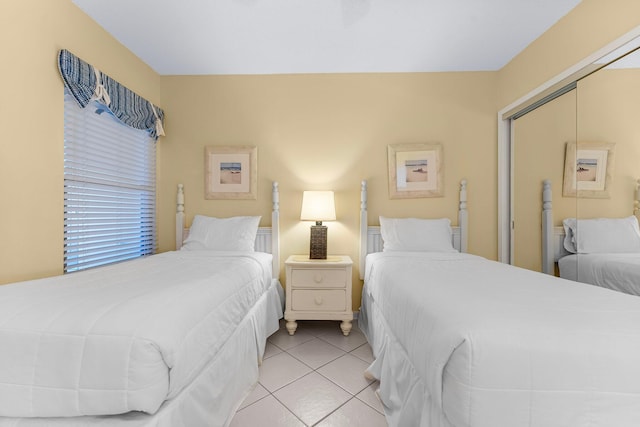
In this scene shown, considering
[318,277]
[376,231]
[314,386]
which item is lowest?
[314,386]

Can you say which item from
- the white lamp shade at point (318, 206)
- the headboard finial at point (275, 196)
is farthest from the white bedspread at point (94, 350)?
the headboard finial at point (275, 196)

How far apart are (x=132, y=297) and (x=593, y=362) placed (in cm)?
150

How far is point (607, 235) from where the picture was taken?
1.72 m

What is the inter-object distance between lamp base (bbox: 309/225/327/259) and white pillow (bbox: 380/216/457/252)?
0.57m

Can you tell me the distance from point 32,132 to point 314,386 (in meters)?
2.29

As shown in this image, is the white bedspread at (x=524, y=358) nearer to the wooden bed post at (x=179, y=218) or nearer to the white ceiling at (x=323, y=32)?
the white ceiling at (x=323, y=32)

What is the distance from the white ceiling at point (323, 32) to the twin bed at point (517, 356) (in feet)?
6.27

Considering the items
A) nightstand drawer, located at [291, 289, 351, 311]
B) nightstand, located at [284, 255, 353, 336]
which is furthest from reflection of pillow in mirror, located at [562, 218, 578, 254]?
nightstand drawer, located at [291, 289, 351, 311]

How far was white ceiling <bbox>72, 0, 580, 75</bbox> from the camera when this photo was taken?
6.24 feet

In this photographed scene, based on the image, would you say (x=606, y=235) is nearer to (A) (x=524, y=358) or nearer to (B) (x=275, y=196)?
(A) (x=524, y=358)

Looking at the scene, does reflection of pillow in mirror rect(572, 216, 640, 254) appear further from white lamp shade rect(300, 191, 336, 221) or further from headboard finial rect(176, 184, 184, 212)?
headboard finial rect(176, 184, 184, 212)

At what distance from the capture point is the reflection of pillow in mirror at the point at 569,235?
195 centimetres

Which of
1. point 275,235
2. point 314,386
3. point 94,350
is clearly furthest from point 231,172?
point 94,350

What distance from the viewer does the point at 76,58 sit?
6.03 feet
